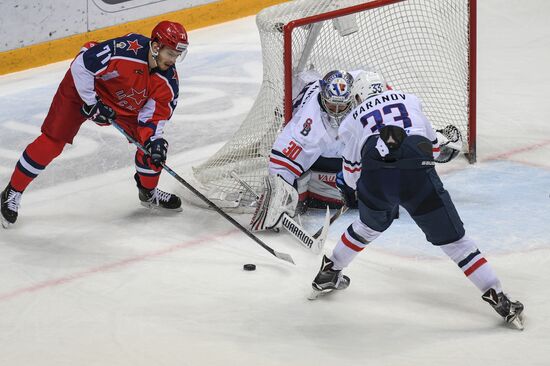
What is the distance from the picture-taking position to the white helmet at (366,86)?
165 inches

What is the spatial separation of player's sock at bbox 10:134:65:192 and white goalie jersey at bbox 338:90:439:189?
157 centimetres

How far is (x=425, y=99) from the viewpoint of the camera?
591cm

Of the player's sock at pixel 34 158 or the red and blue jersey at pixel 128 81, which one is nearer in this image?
the red and blue jersey at pixel 128 81

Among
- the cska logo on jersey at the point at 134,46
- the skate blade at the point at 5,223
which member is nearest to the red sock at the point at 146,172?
the cska logo on jersey at the point at 134,46

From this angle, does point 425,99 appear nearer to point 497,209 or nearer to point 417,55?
point 417,55

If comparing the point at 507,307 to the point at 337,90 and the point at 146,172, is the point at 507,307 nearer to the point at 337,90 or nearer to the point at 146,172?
the point at 337,90

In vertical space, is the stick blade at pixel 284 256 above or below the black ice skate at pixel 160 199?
above

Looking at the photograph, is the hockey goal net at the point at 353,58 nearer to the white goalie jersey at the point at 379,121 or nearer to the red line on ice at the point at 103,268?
the red line on ice at the point at 103,268

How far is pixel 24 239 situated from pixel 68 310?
2.93ft

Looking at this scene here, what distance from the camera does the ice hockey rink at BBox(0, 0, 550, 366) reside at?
3.74 m

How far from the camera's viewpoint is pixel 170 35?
470 centimetres

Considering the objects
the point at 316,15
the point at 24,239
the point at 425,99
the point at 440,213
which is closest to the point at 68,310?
the point at 24,239

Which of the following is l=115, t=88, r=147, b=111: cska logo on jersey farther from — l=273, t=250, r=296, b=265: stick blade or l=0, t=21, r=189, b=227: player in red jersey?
l=273, t=250, r=296, b=265: stick blade

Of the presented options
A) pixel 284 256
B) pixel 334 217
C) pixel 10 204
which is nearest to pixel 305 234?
pixel 284 256
